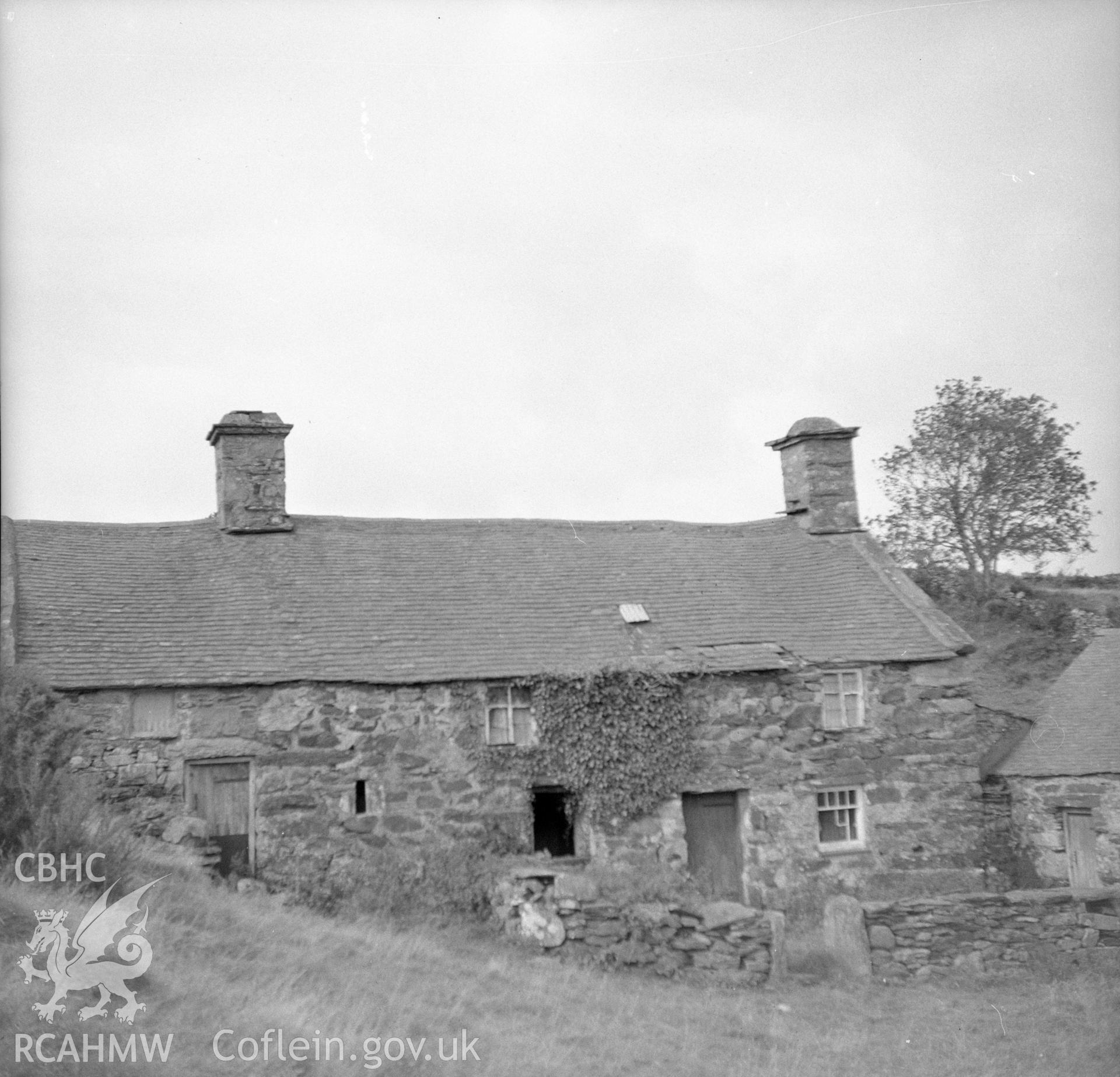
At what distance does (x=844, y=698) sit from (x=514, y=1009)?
930 cm

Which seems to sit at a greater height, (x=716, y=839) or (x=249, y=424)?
(x=249, y=424)

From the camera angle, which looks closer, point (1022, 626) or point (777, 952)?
point (777, 952)

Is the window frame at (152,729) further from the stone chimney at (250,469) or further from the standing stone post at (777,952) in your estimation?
the standing stone post at (777,952)

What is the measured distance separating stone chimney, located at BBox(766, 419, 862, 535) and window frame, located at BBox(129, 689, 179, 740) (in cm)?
1215

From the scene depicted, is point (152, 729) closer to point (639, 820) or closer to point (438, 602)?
point (438, 602)

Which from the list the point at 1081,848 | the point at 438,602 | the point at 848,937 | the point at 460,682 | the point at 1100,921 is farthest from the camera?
the point at 438,602

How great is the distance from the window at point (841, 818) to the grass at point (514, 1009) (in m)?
4.46

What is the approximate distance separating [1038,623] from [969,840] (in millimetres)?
14410

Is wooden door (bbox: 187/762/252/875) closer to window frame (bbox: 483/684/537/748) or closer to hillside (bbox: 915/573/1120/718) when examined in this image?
window frame (bbox: 483/684/537/748)

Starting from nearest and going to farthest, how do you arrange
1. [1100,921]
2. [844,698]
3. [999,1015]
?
1. [999,1015]
2. [1100,921]
3. [844,698]

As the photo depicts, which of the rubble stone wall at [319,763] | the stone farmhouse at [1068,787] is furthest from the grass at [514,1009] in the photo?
the stone farmhouse at [1068,787]

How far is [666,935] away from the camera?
1320 cm

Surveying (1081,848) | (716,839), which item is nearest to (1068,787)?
(1081,848)

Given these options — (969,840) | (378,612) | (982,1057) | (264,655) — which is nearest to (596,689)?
(378,612)
